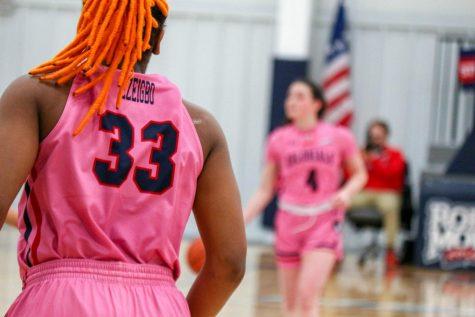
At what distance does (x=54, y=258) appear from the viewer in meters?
2.31

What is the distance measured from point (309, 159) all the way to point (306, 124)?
1.00 ft

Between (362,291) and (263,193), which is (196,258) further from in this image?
(362,291)

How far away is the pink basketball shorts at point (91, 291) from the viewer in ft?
7.43

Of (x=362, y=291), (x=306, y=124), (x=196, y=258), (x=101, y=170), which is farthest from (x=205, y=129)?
(x=362, y=291)

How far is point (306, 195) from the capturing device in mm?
6812

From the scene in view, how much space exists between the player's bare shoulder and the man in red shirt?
11567mm

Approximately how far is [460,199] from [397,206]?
82 cm

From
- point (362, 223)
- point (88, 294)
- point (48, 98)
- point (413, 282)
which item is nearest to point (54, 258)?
point (88, 294)

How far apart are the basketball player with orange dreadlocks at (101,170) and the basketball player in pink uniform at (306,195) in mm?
3981

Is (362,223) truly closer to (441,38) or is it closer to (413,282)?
(413,282)

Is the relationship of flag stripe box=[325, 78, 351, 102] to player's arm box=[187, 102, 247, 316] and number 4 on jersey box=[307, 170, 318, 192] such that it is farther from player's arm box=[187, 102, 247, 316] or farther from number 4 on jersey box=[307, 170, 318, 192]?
player's arm box=[187, 102, 247, 316]

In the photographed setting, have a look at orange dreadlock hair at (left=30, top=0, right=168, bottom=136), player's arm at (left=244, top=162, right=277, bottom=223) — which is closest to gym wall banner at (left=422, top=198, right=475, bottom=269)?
player's arm at (left=244, top=162, right=277, bottom=223)

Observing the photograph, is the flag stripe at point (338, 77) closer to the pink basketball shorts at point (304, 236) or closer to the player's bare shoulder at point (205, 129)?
the pink basketball shorts at point (304, 236)

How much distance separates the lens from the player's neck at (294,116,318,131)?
707 centimetres
